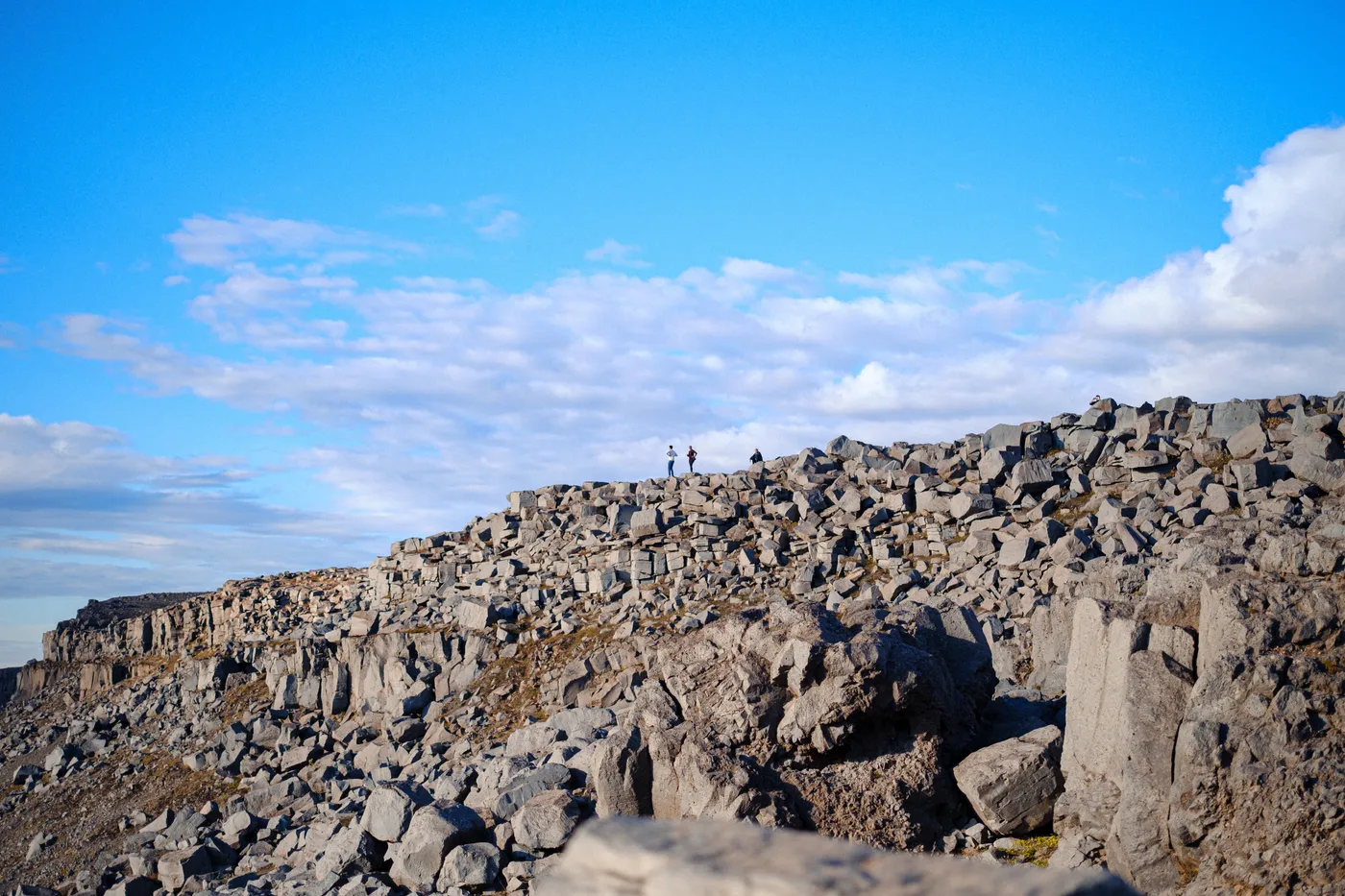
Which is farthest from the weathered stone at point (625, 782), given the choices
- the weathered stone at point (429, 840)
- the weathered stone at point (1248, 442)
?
the weathered stone at point (1248, 442)

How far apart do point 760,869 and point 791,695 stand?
954cm

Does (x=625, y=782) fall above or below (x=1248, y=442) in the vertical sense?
below

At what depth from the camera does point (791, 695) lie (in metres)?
13.9

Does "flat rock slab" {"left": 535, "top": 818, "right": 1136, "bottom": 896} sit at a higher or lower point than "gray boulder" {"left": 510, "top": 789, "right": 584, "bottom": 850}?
higher

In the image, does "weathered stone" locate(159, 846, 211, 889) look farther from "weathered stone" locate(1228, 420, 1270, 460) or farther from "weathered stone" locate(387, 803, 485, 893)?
"weathered stone" locate(1228, 420, 1270, 460)

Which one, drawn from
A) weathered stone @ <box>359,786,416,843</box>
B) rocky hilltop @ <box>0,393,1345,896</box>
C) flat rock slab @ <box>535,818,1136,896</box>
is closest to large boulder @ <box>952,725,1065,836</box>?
rocky hilltop @ <box>0,393,1345,896</box>

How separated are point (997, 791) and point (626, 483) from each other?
27627mm

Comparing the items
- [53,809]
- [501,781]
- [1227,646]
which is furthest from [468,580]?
[1227,646]

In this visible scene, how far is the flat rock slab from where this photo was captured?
435cm

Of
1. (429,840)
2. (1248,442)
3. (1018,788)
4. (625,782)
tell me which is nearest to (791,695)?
(625,782)

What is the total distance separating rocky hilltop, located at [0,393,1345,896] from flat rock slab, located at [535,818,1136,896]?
17mm

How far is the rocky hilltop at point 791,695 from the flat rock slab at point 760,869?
0.02m

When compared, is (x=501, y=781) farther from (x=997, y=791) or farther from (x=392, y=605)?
(x=392, y=605)

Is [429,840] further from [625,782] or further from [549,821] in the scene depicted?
[625,782]
